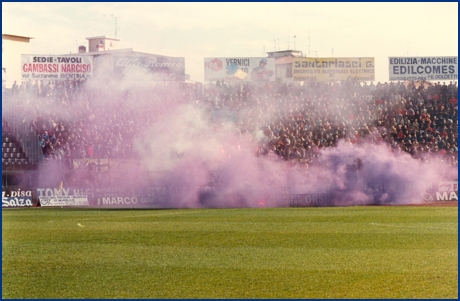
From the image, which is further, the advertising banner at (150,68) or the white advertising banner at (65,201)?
the advertising banner at (150,68)

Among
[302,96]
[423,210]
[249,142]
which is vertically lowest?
[423,210]

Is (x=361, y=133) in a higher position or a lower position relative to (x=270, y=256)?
higher

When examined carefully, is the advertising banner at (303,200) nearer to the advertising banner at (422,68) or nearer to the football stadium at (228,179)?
the football stadium at (228,179)

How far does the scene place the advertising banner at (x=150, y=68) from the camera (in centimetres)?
3850

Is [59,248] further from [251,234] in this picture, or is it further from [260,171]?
[260,171]

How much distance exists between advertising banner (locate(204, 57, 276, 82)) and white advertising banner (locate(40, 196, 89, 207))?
13761 millimetres

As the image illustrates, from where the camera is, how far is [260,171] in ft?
98.6

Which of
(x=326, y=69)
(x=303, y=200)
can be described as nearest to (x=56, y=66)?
(x=326, y=69)

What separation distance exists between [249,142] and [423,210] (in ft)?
36.3

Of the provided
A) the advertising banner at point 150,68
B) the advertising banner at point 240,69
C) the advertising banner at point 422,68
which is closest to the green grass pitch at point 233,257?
the advertising banner at point 150,68

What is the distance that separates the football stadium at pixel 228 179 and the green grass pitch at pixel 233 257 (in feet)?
0.16

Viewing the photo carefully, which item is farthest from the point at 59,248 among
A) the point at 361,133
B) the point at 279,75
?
the point at 279,75

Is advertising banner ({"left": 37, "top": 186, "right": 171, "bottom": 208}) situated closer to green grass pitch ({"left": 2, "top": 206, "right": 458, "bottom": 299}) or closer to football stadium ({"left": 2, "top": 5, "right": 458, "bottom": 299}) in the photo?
football stadium ({"left": 2, "top": 5, "right": 458, "bottom": 299})

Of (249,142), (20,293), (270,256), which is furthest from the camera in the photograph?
(249,142)
